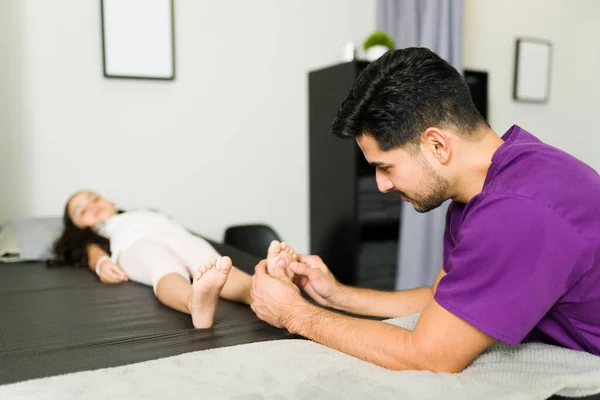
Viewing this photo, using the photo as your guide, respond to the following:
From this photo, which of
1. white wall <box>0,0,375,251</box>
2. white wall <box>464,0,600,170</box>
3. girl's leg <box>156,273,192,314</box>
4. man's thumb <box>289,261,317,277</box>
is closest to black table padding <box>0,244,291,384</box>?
girl's leg <box>156,273,192,314</box>

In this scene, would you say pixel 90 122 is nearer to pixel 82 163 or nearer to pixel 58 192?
pixel 82 163

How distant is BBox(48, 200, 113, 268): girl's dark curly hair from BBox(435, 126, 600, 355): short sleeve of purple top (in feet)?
5.25

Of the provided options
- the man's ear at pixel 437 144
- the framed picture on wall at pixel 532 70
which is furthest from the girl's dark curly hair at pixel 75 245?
the framed picture on wall at pixel 532 70

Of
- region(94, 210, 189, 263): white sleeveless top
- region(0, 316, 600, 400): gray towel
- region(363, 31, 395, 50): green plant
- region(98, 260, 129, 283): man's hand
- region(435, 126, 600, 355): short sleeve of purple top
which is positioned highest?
region(363, 31, 395, 50): green plant

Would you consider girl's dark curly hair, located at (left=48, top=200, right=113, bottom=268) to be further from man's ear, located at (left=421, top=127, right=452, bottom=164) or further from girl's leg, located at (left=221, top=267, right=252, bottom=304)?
man's ear, located at (left=421, top=127, right=452, bottom=164)

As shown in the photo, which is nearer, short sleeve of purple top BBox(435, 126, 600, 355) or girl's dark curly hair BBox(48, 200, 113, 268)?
short sleeve of purple top BBox(435, 126, 600, 355)

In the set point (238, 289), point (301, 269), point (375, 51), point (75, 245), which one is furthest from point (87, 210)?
point (375, 51)

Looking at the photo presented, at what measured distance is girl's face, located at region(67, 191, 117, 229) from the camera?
215 cm

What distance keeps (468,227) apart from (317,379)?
1.16ft

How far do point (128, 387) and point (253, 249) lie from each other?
6.16ft

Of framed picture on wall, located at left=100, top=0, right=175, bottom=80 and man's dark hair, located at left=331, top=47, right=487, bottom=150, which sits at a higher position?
framed picture on wall, located at left=100, top=0, right=175, bottom=80

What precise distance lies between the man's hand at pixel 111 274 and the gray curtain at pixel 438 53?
4.67ft

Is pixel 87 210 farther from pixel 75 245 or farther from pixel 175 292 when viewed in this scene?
pixel 175 292

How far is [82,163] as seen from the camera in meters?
2.48
